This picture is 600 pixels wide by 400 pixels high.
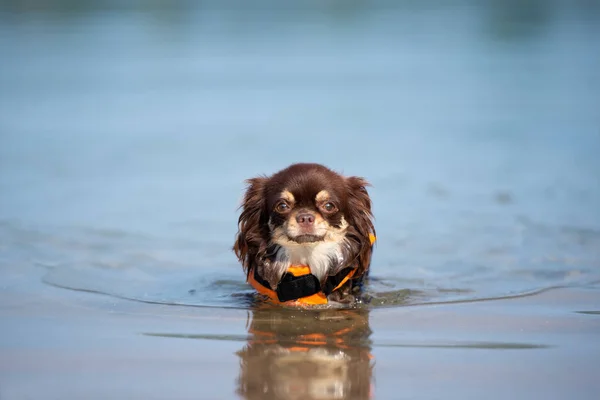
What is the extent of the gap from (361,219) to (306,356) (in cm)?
161

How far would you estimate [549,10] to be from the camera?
1476 inches

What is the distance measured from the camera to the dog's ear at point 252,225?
692 centimetres

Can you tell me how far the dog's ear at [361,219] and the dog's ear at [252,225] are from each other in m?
0.59

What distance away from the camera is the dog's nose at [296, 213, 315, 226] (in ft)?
21.4

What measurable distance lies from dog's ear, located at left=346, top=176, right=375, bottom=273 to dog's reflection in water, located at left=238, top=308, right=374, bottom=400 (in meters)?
0.41

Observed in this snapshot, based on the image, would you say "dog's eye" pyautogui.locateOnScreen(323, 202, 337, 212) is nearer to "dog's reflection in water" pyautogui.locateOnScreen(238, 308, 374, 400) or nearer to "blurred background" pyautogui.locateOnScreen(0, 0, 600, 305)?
"dog's reflection in water" pyautogui.locateOnScreen(238, 308, 374, 400)

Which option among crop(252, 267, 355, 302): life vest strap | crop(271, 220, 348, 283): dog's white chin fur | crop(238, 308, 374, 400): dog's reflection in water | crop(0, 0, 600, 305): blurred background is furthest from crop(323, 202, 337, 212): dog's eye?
crop(0, 0, 600, 305): blurred background

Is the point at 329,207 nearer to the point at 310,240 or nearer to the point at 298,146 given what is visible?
the point at 310,240

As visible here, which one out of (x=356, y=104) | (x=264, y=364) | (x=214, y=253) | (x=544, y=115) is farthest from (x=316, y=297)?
A: (x=356, y=104)

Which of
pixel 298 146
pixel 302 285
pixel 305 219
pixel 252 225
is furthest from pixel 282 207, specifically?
pixel 298 146

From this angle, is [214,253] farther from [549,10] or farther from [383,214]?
[549,10]

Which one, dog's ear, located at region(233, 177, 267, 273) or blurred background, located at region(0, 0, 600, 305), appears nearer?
dog's ear, located at region(233, 177, 267, 273)

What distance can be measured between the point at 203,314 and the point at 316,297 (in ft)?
2.56

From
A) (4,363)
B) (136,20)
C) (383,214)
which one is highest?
(136,20)
